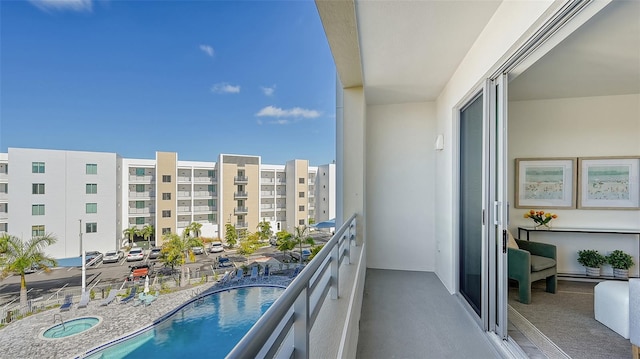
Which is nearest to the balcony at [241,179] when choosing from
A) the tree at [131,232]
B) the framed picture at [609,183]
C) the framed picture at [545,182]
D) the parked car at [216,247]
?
the parked car at [216,247]

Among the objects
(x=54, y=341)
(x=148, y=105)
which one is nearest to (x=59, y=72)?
(x=148, y=105)

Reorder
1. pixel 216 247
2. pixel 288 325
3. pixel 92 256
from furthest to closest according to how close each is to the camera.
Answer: pixel 216 247, pixel 92 256, pixel 288 325

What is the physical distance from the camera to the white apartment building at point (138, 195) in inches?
59.8

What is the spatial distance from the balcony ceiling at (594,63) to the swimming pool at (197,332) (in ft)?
8.81

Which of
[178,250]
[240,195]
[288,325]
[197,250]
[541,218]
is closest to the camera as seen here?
[288,325]

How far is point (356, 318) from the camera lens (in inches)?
76.8

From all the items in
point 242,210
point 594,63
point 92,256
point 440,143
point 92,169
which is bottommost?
point 92,256

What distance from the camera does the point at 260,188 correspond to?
3.35m

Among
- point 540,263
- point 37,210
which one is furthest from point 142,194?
point 540,263

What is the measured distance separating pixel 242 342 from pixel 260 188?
2.94 meters

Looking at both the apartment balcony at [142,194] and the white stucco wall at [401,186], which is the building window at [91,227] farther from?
the white stucco wall at [401,186]

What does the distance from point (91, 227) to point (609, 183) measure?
5.06 m

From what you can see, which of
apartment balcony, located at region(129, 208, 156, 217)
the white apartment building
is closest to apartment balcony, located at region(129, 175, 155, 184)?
the white apartment building

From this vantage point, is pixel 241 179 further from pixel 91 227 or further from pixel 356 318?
pixel 356 318
